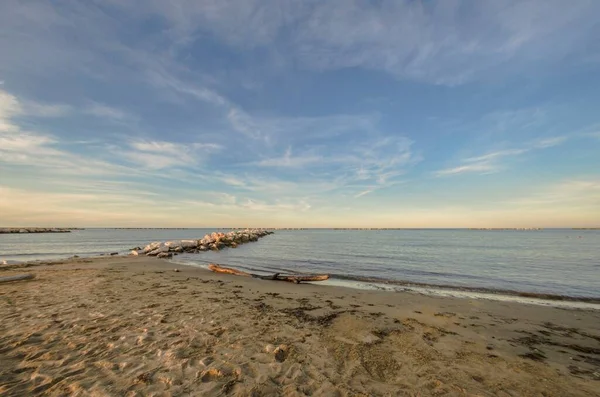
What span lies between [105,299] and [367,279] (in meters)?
11.8

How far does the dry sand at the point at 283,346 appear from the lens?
13.2ft

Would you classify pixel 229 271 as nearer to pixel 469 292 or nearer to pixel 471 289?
pixel 469 292

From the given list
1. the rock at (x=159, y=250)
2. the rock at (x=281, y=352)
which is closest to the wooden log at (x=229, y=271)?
the rock at (x=281, y=352)

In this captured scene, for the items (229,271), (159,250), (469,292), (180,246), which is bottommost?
(469,292)

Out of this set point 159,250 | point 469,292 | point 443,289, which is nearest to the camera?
point 469,292

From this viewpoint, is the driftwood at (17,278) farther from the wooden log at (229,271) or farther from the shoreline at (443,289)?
the shoreline at (443,289)

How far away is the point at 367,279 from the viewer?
15000mm

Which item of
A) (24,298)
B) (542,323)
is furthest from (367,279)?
(24,298)

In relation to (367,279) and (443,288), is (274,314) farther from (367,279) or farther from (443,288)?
(443,288)

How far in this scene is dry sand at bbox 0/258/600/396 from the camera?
13.2ft

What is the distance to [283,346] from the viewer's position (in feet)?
17.7

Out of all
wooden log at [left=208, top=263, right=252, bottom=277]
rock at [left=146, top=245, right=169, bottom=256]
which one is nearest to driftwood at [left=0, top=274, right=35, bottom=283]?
wooden log at [left=208, top=263, right=252, bottom=277]

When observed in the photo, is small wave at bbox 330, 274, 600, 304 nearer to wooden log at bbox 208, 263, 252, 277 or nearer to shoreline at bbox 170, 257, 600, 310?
shoreline at bbox 170, 257, 600, 310

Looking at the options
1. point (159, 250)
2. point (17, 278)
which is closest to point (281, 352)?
point (17, 278)
